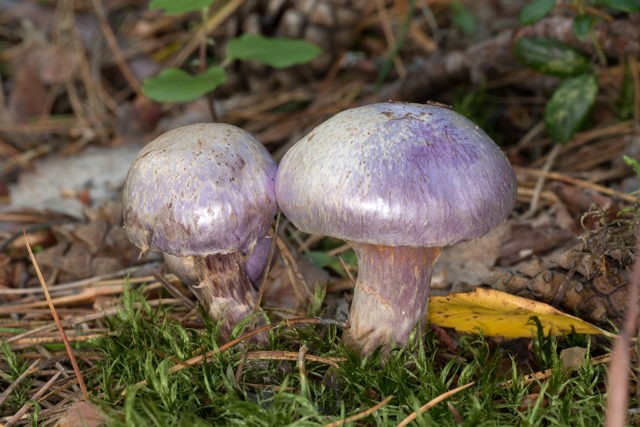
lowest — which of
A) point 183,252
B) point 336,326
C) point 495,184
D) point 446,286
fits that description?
point 446,286

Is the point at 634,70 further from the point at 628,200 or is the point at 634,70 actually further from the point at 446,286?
the point at 446,286

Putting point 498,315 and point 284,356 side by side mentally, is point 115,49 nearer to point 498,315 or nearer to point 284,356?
point 284,356

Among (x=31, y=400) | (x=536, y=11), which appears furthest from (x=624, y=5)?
(x=31, y=400)

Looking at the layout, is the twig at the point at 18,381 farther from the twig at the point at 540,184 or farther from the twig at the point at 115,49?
the twig at the point at 115,49

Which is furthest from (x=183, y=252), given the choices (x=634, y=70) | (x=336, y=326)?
(x=634, y=70)

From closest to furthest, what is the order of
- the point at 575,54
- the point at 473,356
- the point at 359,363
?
the point at 359,363
the point at 473,356
the point at 575,54

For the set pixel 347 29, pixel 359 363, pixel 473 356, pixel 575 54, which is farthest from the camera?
pixel 347 29

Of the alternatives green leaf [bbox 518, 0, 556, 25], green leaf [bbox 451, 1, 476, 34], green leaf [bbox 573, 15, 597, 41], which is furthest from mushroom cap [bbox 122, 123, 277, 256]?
green leaf [bbox 451, 1, 476, 34]

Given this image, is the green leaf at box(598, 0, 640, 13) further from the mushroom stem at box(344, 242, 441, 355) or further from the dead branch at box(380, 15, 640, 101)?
the mushroom stem at box(344, 242, 441, 355)
